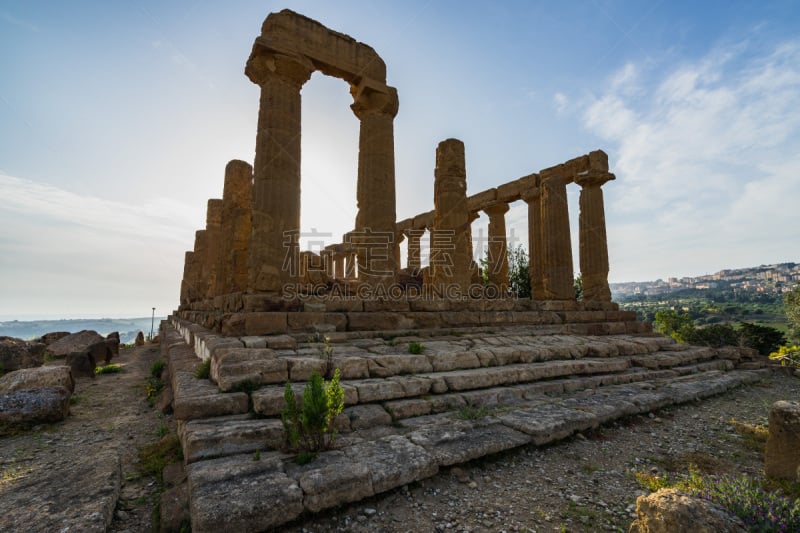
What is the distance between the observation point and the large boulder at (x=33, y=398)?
5.06 m

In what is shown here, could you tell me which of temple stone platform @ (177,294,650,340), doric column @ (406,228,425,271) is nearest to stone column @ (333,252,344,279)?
doric column @ (406,228,425,271)

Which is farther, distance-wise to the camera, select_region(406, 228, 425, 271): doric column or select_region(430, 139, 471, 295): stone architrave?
select_region(406, 228, 425, 271): doric column

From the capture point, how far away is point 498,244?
54.8 ft

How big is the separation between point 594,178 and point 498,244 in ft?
15.4

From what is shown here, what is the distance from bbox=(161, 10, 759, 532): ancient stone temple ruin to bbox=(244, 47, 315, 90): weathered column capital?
1.4 inches

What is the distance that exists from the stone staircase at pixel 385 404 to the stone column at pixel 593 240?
5.79m

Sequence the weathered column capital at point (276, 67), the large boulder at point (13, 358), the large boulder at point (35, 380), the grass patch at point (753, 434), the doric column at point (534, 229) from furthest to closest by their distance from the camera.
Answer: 1. the doric column at point (534, 229)
2. the large boulder at point (13, 358)
3. the weathered column capital at point (276, 67)
4. the large boulder at point (35, 380)
5. the grass patch at point (753, 434)

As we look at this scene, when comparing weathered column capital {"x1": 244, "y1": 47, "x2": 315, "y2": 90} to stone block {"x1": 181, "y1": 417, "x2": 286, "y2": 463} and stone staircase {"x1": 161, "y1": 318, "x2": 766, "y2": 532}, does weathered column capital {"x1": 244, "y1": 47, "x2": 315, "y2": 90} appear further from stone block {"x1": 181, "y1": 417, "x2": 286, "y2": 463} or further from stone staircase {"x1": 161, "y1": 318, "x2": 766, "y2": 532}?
stone block {"x1": 181, "y1": 417, "x2": 286, "y2": 463}

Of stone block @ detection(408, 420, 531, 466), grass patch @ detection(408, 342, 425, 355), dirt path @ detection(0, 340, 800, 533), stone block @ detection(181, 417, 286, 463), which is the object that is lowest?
dirt path @ detection(0, 340, 800, 533)

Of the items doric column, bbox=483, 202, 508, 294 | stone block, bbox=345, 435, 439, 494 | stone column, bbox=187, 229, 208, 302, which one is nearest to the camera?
stone block, bbox=345, 435, 439, 494

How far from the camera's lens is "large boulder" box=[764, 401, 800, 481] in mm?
3146

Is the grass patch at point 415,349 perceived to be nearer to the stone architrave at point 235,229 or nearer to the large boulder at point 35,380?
the large boulder at point 35,380

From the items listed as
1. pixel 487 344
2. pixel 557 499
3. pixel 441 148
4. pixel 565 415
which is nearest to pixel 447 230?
pixel 441 148

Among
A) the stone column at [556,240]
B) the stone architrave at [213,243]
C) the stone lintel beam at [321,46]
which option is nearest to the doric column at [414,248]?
the stone column at [556,240]
